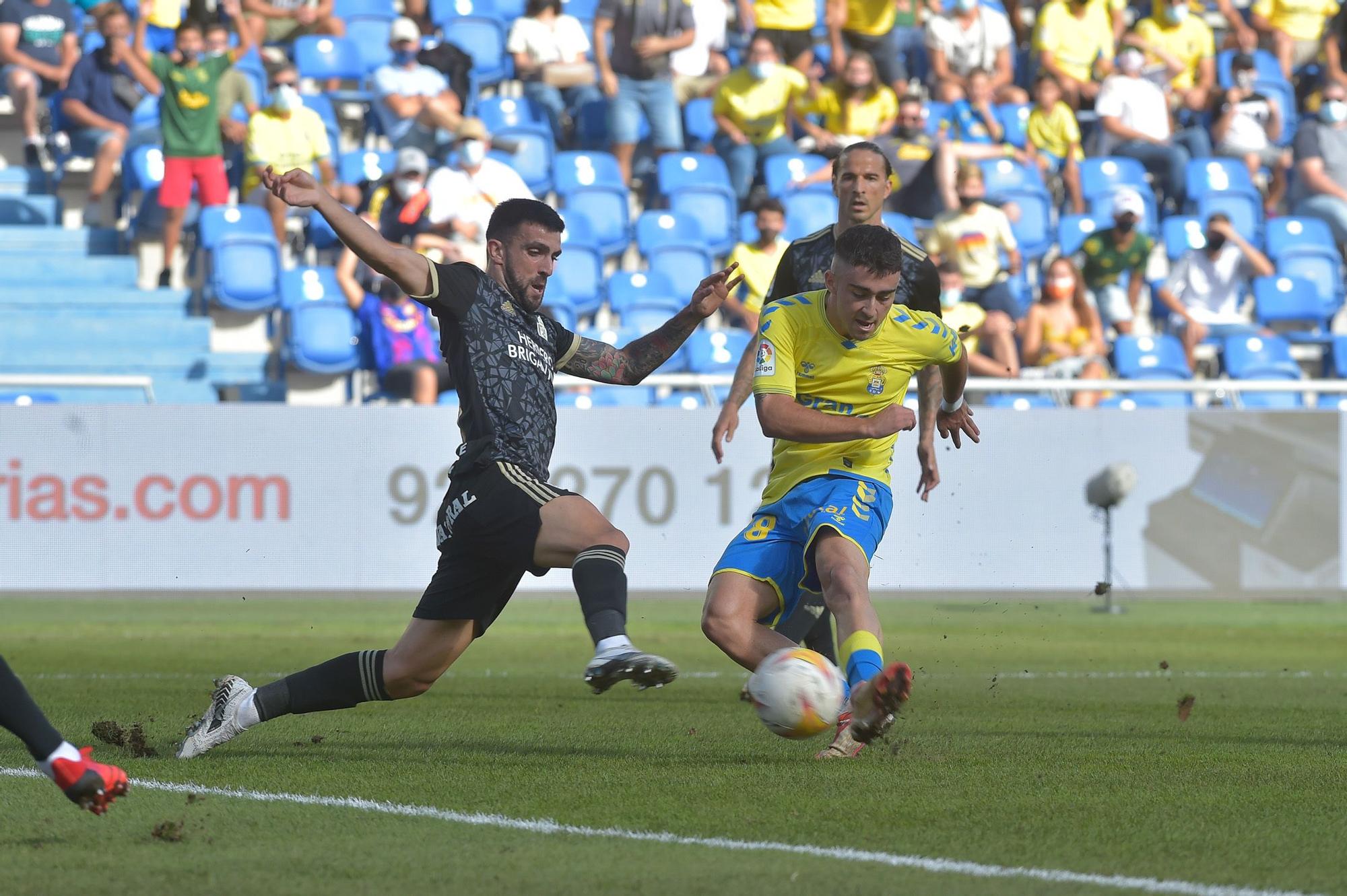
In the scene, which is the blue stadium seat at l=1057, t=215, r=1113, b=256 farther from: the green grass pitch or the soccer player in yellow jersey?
the soccer player in yellow jersey

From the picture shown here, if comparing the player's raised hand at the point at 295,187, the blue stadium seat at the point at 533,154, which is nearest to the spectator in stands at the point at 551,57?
the blue stadium seat at the point at 533,154

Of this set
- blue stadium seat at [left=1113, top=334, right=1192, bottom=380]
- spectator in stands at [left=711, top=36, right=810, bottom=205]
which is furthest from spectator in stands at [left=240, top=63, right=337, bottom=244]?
blue stadium seat at [left=1113, top=334, right=1192, bottom=380]

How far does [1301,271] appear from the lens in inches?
763

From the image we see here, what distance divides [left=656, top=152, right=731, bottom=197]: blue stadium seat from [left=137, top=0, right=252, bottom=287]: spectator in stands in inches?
171

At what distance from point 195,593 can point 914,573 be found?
5.70 metres

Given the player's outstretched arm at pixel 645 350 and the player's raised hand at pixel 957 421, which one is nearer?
the player's outstretched arm at pixel 645 350

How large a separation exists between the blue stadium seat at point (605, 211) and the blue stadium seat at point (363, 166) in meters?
1.78

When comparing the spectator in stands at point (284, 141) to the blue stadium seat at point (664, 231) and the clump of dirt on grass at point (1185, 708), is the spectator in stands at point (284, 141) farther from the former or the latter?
the clump of dirt on grass at point (1185, 708)

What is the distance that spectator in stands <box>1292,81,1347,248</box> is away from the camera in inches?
800

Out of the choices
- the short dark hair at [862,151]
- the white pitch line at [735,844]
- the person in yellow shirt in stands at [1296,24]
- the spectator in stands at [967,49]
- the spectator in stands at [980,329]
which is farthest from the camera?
the person in yellow shirt in stands at [1296,24]

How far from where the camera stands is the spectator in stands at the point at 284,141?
54.6 ft

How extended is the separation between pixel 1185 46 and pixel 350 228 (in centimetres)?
1768

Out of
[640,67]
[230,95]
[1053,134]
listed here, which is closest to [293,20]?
[230,95]

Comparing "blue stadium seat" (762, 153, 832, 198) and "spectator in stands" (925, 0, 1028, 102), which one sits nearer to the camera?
"blue stadium seat" (762, 153, 832, 198)
